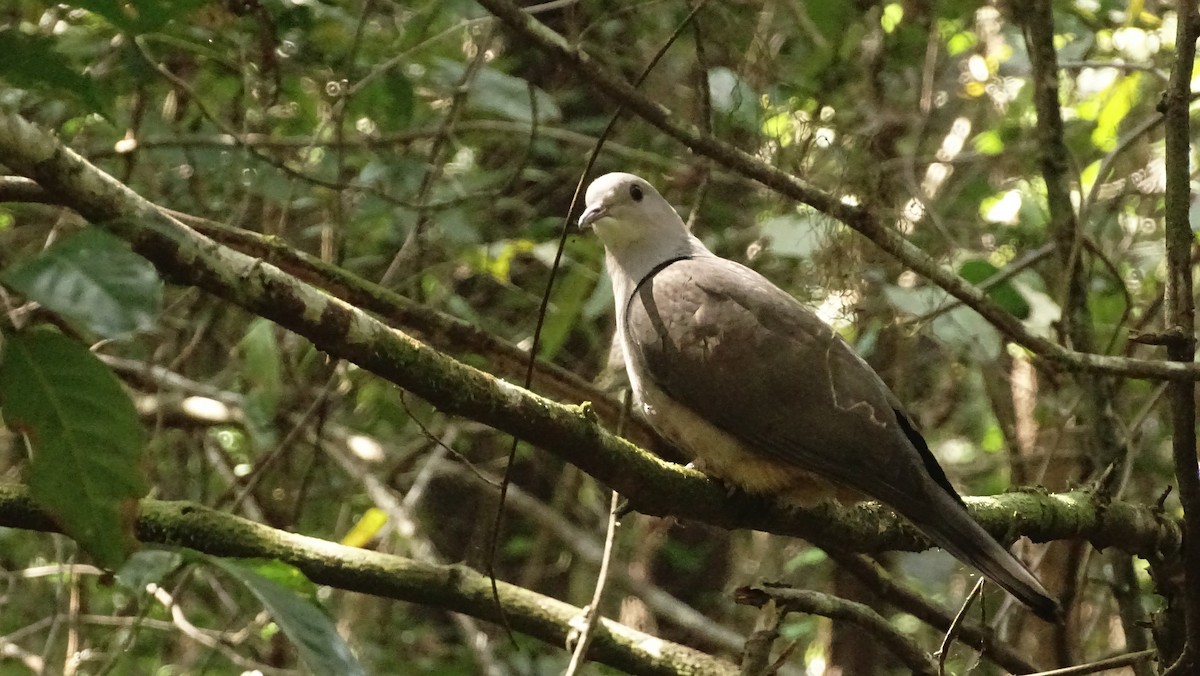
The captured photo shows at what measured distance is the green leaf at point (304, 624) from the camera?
1522 millimetres

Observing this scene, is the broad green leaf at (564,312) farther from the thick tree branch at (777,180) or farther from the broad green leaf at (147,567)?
the broad green leaf at (147,567)

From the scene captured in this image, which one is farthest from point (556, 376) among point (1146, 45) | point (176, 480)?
point (1146, 45)

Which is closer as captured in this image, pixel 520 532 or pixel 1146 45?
pixel 1146 45

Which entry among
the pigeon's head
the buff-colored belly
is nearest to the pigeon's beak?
the pigeon's head

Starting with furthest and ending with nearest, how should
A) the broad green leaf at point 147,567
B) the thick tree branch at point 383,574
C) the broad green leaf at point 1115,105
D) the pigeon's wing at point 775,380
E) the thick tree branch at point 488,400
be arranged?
the broad green leaf at point 1115,105
the pigeon's wing at point 775,380
the thick tree branch at point 383,574
the broad green leaf at point 147,567
the thick tree branch at point 488,400

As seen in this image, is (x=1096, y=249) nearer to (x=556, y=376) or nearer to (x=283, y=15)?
(x=556, y=376)

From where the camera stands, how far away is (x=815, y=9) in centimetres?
303

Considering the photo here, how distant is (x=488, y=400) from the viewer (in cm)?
167

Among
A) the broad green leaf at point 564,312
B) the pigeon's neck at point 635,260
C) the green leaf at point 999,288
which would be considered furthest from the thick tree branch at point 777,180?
the broad green leaf at point 564,312

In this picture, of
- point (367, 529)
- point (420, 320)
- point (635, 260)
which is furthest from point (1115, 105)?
point (367, 529)

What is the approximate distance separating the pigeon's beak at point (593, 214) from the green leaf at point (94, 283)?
72.0 inches

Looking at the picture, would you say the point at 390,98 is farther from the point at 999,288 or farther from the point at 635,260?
the point at 999,288

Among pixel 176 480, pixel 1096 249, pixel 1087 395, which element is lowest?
pixel 176 480

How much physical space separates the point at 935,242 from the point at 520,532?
2.43 meters
